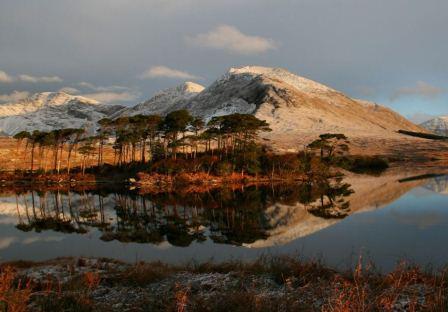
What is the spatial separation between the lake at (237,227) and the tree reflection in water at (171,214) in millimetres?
82

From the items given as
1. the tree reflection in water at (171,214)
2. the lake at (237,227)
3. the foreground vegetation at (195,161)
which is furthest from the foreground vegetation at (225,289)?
the foreground vegetation at (195,161)

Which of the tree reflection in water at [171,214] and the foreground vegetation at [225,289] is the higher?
the foreground vegetation at [225,289]

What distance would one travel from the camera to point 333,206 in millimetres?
43281

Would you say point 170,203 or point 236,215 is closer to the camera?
point 236,215

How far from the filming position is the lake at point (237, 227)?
77.3 ft

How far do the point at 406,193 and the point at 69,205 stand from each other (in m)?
43.8

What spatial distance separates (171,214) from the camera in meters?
41.0

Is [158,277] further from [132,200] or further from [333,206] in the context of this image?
[132,200]

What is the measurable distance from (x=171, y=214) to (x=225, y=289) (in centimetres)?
2876

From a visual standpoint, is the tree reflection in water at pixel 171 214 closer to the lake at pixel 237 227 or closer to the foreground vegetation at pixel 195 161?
the lake at pixel 237 227

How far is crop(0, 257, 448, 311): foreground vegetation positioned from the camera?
10289 mm

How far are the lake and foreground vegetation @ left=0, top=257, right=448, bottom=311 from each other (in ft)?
11.6

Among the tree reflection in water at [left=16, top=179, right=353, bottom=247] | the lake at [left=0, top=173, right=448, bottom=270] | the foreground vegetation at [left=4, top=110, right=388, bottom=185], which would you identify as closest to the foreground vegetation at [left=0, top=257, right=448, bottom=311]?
the lake at [left=0, top=173, right=448, bottom=270]

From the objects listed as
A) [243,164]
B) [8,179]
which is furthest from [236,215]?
[8,179]
